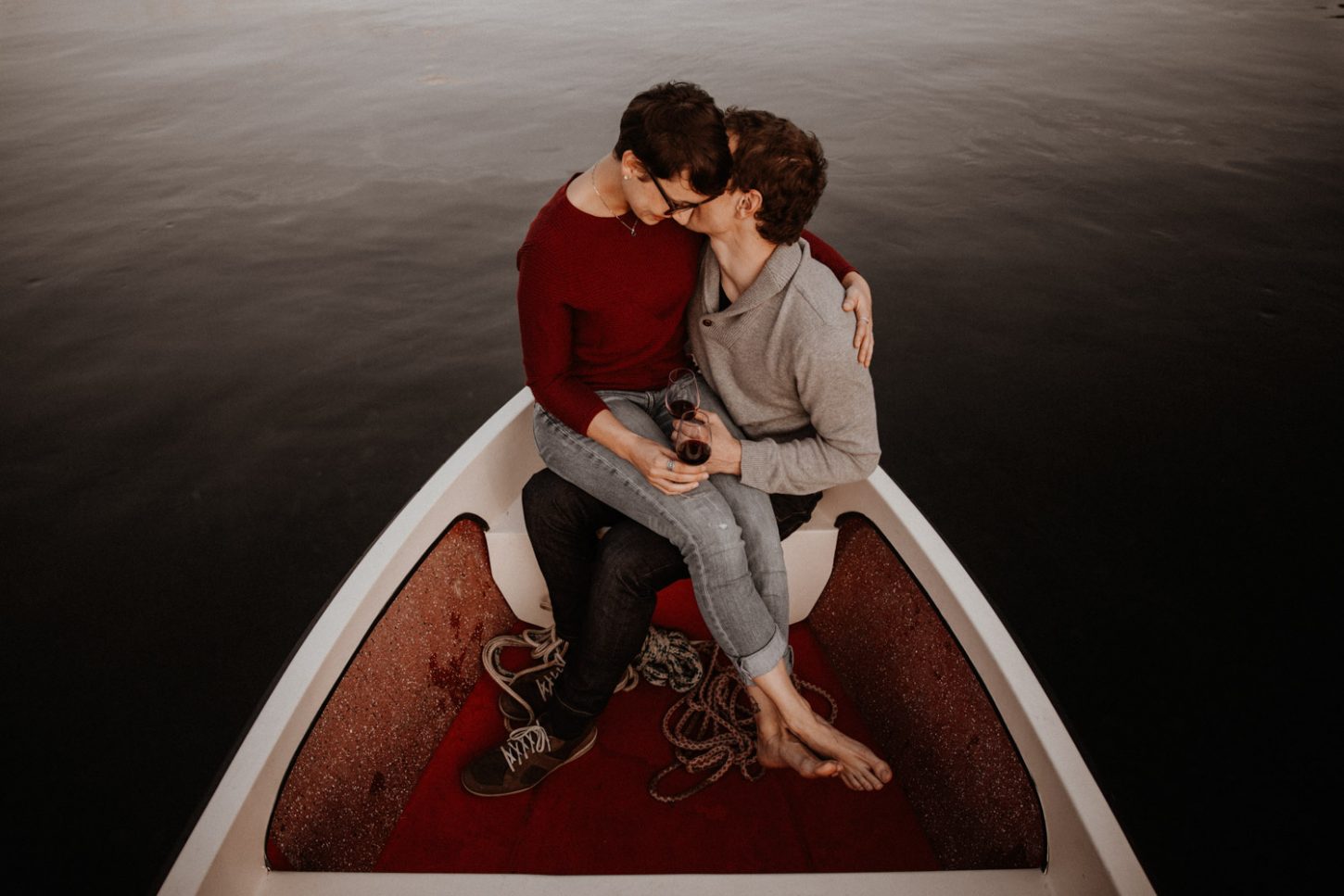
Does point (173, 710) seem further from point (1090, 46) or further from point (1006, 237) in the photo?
point (1090, 46)

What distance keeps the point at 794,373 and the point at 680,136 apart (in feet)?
1.72

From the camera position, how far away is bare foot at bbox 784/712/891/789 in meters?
1.48

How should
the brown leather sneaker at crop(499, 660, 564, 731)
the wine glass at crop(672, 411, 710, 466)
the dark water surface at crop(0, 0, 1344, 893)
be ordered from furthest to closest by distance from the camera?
1. the dark water surface at crop(0, 0, 1344, 893)
2. the brown leather sneaker at crop(499, 660, 564, 731)
3. the wine glass at crop(672, 411, 710, 466)

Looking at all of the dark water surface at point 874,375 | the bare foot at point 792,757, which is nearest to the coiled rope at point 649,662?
the bare foot at point 792,757

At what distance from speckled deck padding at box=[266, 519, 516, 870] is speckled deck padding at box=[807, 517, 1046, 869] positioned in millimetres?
963

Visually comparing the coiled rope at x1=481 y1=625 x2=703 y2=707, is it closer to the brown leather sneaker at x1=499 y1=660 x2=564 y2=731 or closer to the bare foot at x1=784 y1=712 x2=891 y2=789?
the brown leather sneaker at x1=499 y1=660 x2=564 y2=731

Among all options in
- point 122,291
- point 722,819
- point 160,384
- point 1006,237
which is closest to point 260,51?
point 122,291

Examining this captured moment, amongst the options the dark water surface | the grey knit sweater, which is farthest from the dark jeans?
the dark water surface

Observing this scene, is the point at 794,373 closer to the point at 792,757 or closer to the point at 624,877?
the point at 792,757

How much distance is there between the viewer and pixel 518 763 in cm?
167

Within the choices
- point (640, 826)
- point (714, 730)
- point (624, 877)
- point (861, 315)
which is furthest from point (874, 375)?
point (624, 877)

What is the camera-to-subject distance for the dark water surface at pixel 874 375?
2840 millimetres

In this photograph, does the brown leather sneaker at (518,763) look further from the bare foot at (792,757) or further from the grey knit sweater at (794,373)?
the grey knit sweater at (794,373)

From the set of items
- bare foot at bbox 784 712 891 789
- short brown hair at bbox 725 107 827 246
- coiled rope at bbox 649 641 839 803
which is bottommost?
coiled rope at bbox 649 641 839 803
